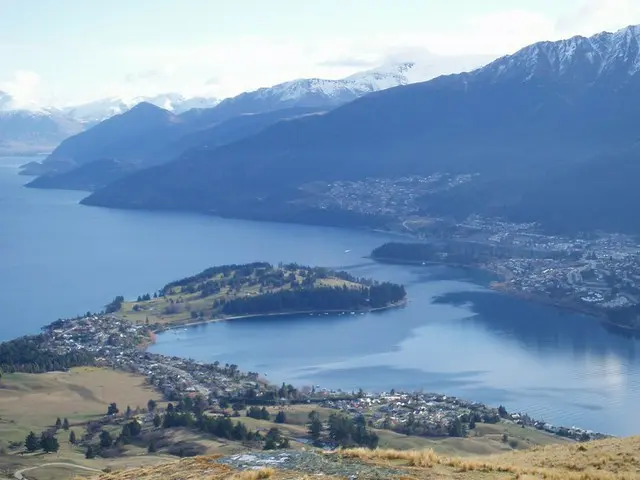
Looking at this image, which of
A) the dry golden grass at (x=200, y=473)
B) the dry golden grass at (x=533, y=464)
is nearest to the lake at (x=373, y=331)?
the dry golden grass at (x=533, y=464)

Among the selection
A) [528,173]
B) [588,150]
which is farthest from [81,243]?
[588,150]

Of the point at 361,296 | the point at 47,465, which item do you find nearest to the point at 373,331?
the point at 361,296

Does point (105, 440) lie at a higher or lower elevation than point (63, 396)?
higher

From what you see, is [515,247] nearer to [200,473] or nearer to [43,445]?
[43,445]

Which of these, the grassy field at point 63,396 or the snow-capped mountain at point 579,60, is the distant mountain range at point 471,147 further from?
the grassy field at point 63,396

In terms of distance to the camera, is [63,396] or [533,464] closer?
[533,464]

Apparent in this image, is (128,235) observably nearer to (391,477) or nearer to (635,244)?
(635,244)
